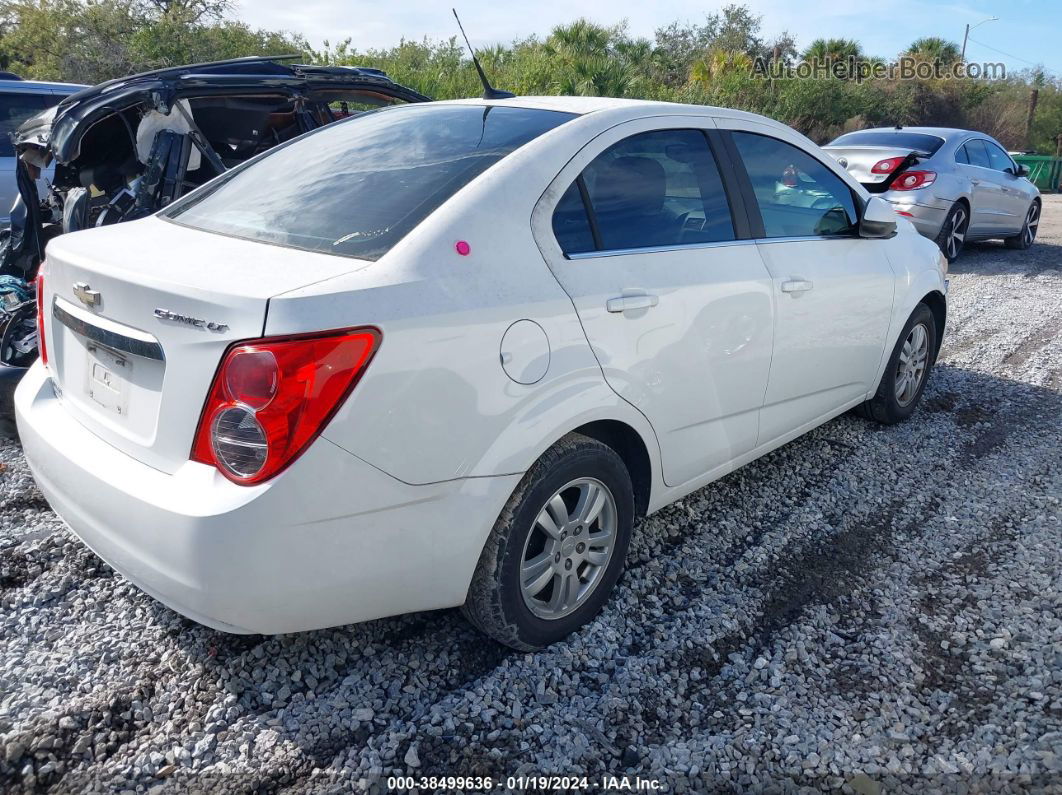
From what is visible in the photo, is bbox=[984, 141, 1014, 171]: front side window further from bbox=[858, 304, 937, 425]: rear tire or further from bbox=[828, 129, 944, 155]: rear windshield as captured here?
bbox=[858, 304, 937, 425]: rear tire

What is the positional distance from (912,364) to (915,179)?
590 cm

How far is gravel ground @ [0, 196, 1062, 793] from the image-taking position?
228 cm

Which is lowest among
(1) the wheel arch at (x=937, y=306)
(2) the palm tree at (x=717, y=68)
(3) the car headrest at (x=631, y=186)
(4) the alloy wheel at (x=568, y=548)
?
(4) the alloy wheel at (x=568, y=548)

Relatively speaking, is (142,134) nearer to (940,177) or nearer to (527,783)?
(527,783)

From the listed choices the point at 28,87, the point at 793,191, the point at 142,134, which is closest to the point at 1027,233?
the point at 793,191

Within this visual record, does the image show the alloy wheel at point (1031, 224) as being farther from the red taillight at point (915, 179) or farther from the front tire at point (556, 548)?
the front tire at point (556, 548)

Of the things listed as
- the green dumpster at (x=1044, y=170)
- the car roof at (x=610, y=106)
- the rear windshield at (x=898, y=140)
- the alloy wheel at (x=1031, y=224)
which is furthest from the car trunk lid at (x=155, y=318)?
the green dumpster at (x=1044, y=170)

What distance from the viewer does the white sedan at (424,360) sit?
2.02m

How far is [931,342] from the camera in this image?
199 inches

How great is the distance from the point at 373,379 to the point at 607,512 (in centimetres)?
114

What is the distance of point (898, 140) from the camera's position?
10.2 m

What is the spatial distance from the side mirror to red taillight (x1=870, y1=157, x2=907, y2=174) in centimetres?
655

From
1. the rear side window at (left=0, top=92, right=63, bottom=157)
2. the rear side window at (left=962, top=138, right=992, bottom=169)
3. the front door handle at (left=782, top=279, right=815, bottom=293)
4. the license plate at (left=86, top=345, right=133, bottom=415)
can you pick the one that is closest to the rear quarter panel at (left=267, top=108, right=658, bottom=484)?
the license plate at (left=86, top=345, right=133, bottom=415)

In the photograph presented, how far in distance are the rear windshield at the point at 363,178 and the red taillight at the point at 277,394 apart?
0.38 meters
